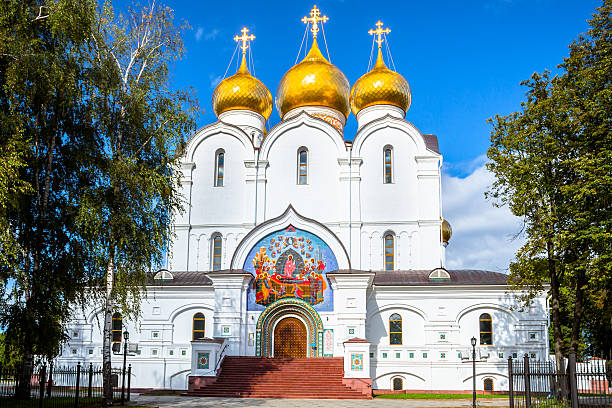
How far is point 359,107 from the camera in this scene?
2894cm

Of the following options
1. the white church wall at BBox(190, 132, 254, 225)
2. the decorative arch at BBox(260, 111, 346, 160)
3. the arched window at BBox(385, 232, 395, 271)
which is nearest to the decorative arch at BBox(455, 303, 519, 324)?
the arched window at BBox(385, 232, 395, 271)

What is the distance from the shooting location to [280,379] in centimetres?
1958

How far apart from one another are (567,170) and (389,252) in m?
9.69

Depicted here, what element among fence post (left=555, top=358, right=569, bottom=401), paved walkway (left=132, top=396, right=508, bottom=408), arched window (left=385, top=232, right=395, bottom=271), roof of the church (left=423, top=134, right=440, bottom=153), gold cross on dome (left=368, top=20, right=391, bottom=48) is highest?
gold cross on dome (left=368, top=20, right=391, bottom=48)

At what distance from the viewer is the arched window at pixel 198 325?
23.1m

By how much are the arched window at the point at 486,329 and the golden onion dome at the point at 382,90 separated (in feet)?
36.7

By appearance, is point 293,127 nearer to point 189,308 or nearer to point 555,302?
point 189,308

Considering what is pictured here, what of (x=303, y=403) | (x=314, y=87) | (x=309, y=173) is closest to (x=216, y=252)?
(x=309, y=173)

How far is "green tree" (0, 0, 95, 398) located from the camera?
42.7ft

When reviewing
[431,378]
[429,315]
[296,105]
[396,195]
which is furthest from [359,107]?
[431,378]

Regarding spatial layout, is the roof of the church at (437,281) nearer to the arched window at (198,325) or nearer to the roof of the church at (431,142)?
the roof of the church at (431,142)

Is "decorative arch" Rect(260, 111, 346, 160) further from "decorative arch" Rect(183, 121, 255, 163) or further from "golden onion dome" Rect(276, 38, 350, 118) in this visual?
"golden onion dome" Rect(276, 38, 350, 118)

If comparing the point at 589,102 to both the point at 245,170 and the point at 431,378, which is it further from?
the point at 245,170

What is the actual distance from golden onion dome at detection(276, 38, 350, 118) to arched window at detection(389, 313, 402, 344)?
11.3m
